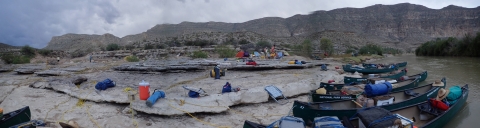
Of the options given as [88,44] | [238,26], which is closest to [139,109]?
[88,44]

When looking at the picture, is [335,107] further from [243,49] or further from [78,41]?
[78,41]

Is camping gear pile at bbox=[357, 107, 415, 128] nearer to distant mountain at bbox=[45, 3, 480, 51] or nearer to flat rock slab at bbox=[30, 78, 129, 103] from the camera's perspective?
flat rock slab at bbox=[30, 78, 129, 103]

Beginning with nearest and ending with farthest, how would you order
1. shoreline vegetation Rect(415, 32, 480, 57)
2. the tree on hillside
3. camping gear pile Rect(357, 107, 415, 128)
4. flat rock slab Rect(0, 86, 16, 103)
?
camping gear pile Rect(357, 107, 415, 128) → flat rock slab Rect(0, 86, 16, 103) → shoreline vegetation Rect(415, 32, 480, 57) → the tree on hillside

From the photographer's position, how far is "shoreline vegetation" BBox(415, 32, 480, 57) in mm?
38688

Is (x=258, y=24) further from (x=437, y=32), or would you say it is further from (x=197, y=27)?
(x=437, y=32)

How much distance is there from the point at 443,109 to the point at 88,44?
87.4 meters

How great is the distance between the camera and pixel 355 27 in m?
93.0

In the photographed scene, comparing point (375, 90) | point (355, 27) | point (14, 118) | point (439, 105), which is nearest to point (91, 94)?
point (14, 118)

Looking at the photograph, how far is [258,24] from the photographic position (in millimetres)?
90500

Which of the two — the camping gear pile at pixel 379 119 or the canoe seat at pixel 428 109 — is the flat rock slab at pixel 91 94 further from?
the canoe seat at pixel 428 109

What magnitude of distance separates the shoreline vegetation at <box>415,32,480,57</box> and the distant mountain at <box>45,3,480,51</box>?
2164 centimetres

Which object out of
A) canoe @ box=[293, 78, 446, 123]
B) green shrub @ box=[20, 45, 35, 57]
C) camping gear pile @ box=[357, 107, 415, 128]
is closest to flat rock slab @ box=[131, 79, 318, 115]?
canoe @ box=[293, 78, 446, 123]

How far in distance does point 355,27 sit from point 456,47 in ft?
168

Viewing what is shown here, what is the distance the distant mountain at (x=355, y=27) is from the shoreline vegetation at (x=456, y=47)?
21.6m
